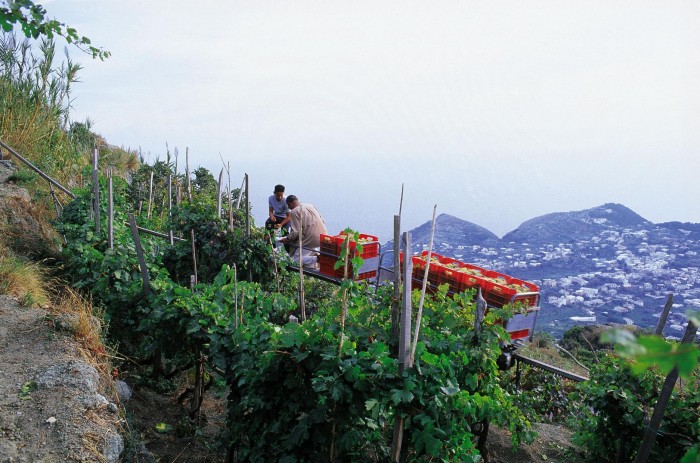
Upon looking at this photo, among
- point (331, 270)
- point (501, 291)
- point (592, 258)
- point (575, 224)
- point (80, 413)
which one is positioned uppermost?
point (575, 224)

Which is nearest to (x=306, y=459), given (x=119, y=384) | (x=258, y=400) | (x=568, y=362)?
(x=258, y=400)

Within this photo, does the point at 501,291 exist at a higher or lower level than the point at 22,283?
higher

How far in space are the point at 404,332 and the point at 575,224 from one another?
2786cm

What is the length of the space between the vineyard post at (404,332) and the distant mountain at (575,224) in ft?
77.3

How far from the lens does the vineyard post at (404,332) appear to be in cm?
318

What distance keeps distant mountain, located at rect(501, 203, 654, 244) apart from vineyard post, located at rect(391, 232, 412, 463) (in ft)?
77.3

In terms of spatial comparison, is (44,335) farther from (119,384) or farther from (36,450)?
(36,450)

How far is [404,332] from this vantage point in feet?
10.6

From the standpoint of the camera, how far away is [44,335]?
5012 millimetres

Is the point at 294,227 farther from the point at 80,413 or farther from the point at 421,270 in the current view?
the point at 80,413

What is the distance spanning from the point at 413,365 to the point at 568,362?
9.60 meters

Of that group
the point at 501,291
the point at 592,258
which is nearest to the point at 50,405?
the point at 501,291

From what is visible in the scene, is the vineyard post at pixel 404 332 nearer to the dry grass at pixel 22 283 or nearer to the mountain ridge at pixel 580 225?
the dry grass at pixel 22 283

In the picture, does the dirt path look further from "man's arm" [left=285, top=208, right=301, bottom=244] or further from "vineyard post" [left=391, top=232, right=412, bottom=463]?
"man's arm" [left=285, top=208, right=301, bottom=244]
